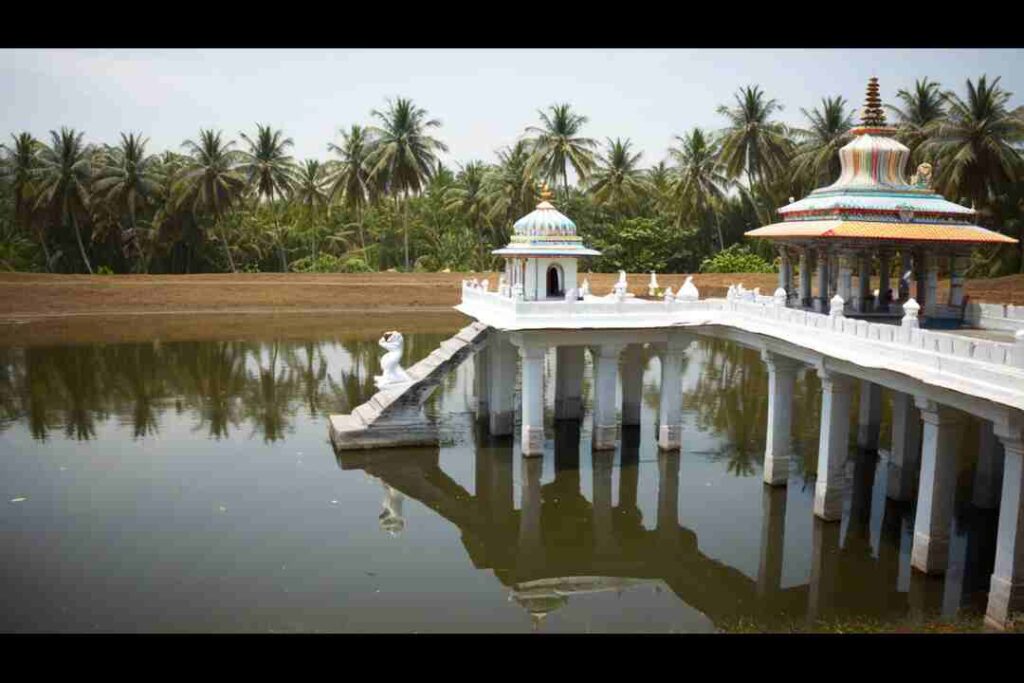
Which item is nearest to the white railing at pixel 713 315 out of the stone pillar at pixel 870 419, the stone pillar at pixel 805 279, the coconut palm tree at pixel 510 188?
the stone pillar at pixel 805 279

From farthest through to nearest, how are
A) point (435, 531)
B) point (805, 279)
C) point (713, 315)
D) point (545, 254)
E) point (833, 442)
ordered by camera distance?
1. point (545, 254)
2. point (805, 279)
3. point (713, 315)
4. point (435, 531)
5. point (833, 442)

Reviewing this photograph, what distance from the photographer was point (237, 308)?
53.1 meters

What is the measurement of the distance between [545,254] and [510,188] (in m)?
34.3

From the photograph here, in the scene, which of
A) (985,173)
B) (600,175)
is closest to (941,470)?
(985,173)

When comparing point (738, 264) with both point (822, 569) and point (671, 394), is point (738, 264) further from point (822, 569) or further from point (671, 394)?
point (822, 569)

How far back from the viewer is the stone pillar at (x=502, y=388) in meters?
22.6

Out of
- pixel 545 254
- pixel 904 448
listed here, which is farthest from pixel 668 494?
pixel 545 254

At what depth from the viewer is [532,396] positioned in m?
20.0

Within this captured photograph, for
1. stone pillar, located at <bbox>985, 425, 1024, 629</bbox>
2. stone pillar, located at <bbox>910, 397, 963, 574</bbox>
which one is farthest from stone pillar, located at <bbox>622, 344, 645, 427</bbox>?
stone pillar, located at <bbox>985, 425, 1024, 629</bbox>

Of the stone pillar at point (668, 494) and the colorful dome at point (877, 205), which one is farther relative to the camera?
the stone pillar at point (668, 494)

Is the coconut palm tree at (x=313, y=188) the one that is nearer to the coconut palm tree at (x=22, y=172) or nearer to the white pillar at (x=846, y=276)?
the coconut palm tree at (x=22, y=172)

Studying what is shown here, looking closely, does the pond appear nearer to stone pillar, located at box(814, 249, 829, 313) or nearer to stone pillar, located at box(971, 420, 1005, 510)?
stone pillar, located at box(971, 420, 1005, 510)

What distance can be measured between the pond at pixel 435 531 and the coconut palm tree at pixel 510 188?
30.3 metres
